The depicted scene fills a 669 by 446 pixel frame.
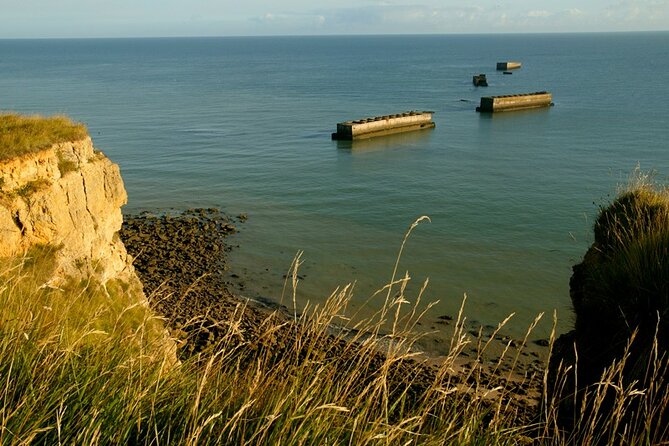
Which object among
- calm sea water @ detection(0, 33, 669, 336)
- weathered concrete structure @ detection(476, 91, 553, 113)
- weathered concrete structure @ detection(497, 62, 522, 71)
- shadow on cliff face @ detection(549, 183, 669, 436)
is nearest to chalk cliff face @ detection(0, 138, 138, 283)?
calm sea water @ detection(0, 33, 669, 336)

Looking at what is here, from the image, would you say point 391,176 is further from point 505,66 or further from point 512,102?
point 505,66

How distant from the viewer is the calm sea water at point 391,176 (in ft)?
82.0

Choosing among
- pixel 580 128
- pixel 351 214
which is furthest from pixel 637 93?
pixel 351 214

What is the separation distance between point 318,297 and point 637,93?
78.6 m

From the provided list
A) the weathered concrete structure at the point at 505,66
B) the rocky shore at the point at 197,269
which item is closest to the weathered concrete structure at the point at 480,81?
the weathered concrete structure at the point at 505,66

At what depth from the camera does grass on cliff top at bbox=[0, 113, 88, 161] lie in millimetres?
13047

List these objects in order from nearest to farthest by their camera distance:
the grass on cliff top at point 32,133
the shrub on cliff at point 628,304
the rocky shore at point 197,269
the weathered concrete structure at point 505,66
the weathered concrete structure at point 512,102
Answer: the shrub on cliff at point 628,304, the grass on cliff top at point 32,133, the rocky shore at point 197,269, the weathered concrete structure at point 512,102, the weathered concrete structure at point 505,66

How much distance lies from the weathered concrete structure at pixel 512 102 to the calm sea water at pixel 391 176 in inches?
85.8

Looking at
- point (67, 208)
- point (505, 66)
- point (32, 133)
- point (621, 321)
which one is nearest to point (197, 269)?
point (67, 208)

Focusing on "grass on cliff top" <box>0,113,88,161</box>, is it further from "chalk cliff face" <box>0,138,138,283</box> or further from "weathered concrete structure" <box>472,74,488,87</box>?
"weathered concrete structure" <box>472,74,488,87</box>

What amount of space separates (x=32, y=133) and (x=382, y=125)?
45.4m

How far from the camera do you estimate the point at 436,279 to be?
949 inches

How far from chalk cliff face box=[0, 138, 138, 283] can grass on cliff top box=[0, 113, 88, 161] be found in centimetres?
20

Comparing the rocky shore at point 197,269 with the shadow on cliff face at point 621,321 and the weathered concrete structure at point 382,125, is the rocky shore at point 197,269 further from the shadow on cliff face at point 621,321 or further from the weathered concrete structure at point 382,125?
the weathered concrete structure at point 382,125
